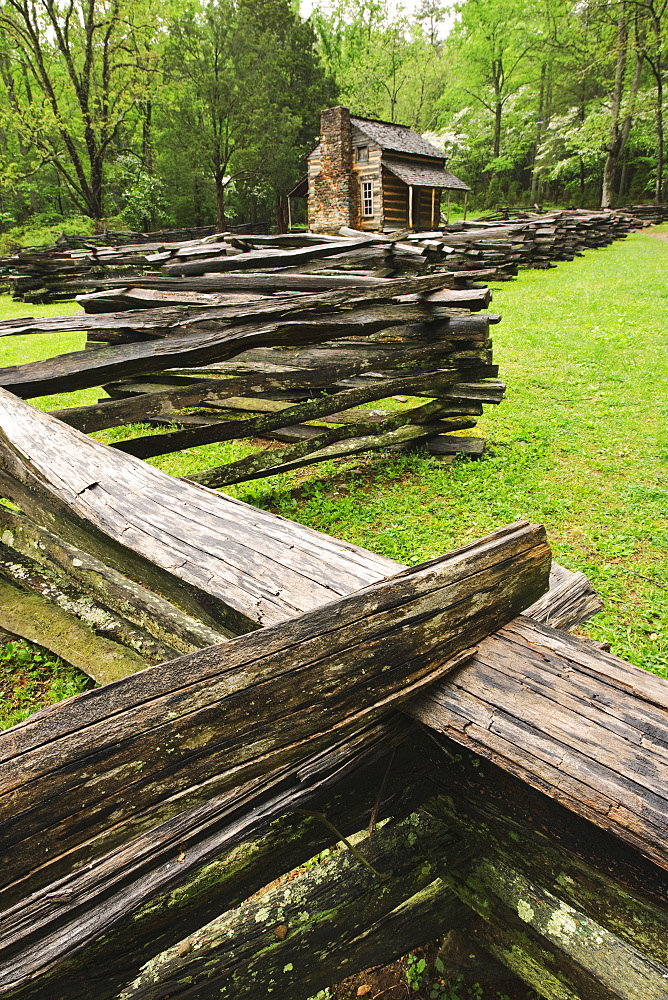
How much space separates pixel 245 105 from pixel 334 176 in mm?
7030

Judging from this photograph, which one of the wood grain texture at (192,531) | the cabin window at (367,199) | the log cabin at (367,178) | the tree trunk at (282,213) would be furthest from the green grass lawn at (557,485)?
the tree trunk at (282,213)

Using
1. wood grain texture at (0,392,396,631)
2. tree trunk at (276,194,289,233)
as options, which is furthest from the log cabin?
wood grain texture at (0,392,396,631)

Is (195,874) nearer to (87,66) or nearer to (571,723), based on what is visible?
(571,723)

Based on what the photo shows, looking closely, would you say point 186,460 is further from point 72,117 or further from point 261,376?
point 72,117

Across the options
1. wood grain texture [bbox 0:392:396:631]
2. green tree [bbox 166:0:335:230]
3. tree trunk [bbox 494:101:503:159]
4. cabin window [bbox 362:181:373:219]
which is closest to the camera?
wood grain texture [bbox 0:392:396:631]

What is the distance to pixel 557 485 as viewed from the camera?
4324mm

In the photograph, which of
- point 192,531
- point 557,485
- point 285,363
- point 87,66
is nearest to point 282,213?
point 87,66

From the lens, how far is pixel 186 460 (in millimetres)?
5336

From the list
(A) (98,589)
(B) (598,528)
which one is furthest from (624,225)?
(A) (98,589)

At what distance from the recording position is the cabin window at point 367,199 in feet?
85.2

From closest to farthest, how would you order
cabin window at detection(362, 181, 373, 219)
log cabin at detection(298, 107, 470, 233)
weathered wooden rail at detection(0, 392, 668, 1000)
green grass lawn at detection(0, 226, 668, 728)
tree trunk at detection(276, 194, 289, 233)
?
weathered wooden rail at detection(0, 392, 668, 1000)
green grass lawn at detection(0, 226, 668, 728)
log cabin at detection(298, 107, 470, 233)
cabin window at detection(362, 181, 373, 219)
tree trunk at detection(276, 194, 289, 233)

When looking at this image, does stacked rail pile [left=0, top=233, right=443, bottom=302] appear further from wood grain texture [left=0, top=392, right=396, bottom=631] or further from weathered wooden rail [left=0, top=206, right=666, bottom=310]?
wood grain texture [left=0, top=392, right=396, bottom=631]

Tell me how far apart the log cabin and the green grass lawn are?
2051 cm

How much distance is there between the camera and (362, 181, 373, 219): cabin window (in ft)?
85.2
